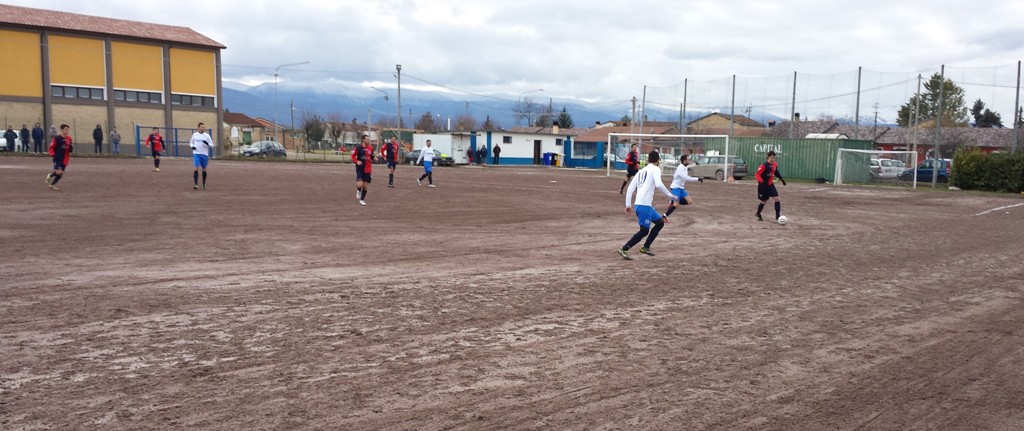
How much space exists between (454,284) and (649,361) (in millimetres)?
3403

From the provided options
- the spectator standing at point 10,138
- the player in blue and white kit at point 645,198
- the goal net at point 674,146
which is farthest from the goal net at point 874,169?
the spectator standing at point 10,138

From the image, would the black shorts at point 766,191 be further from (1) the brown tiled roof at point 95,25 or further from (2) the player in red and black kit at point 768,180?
(1) the brown tiled roof at point 95,25

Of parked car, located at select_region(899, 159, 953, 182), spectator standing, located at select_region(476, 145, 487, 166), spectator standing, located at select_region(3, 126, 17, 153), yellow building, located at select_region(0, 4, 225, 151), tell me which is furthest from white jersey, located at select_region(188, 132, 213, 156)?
spectator standing, located at select_region(476, 145, 487, 166)

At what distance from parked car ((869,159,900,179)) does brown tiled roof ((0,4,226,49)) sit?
46.0 meters

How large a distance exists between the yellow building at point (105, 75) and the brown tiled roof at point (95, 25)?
6 cm

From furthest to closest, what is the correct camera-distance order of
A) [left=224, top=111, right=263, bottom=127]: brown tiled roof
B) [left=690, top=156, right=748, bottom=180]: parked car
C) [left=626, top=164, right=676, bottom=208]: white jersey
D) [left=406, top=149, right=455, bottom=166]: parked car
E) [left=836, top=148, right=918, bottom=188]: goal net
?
[left=224, top=111, right=263, bottom=127]: brown tiled roof
[left=406, top=149, right=455, bottom=166]: parked car
[left=690, top=156, right=748, bottom=180]: parked car
[left=836, top=148, right=918, bottom=188]: goal net
[left=626, top=164, right=676, bottom=208]: white jersey

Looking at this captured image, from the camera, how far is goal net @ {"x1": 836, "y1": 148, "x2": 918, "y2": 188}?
126 feet

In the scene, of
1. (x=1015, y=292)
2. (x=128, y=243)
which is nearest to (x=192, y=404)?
(x=128, y=243)

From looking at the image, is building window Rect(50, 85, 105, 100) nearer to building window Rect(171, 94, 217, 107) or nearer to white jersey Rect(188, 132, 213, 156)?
building window Rect(171, 94, 217, 107)

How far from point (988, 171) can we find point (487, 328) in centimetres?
3608

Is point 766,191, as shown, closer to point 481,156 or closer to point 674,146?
point 674,146

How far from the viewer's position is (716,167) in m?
40.8

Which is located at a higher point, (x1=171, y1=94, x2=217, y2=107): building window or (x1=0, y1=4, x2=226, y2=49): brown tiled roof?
(x1=0, y1=4, x2=226, y2=49): brown tiled roof

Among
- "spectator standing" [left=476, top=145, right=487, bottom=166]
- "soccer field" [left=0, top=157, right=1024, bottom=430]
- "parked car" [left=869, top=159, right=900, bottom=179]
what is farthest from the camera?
"spectator standing" [left=476, top=145, right=487, bottom=166]
